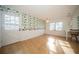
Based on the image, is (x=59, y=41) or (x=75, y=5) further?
(x=59, y=41)

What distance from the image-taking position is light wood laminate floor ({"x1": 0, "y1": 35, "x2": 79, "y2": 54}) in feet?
7.57

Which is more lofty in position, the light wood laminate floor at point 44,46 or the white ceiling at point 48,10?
the white ceiling at point 48,10

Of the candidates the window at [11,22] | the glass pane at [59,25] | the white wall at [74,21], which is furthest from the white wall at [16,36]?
the white wall at [74,21]

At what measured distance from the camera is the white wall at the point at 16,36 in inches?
91.7

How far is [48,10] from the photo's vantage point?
2328mm

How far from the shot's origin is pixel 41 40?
243 centimetres

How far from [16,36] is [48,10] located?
3.46 ft

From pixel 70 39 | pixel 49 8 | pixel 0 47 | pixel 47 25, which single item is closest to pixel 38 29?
pixel 47 25

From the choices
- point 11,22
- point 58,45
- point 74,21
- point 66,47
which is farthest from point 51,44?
point 11,22

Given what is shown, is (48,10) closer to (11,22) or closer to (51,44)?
(51,44)

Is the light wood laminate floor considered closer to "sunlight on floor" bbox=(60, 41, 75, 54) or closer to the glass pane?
"sunlight on floor" bbox=(60, 41, 75, 54)

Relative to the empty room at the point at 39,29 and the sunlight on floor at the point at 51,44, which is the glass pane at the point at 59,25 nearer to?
the empty room at the point at 39,29
